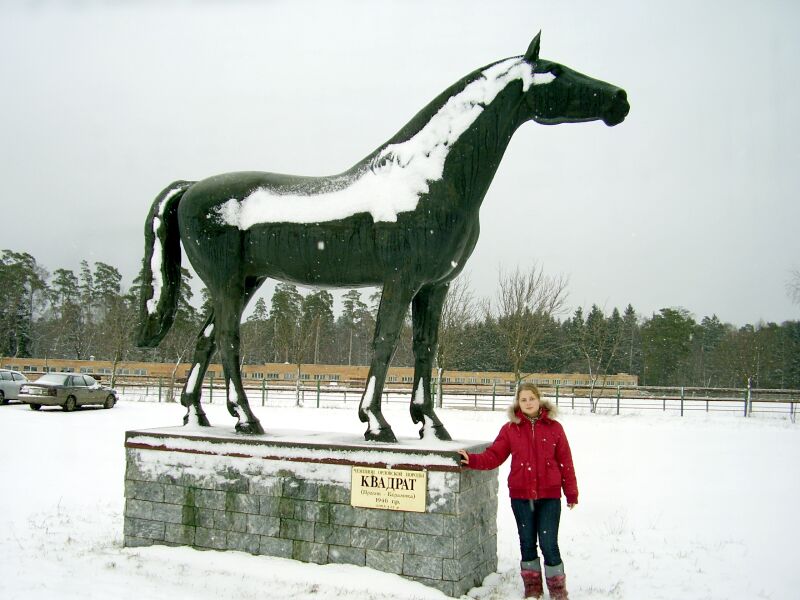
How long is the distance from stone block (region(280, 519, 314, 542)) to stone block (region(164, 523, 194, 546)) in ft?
2.68

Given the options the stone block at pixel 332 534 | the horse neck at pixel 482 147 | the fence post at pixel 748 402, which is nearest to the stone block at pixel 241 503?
the stone block at pixel 332 534

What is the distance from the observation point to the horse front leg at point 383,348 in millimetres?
4715

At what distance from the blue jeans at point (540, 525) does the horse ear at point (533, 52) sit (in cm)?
309

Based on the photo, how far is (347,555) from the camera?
4484 mm

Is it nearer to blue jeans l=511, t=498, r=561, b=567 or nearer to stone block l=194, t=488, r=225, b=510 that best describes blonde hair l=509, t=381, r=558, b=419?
blue jeans l=511, t=498, r=561, b=567

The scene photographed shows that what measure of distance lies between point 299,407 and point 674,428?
10.5 m

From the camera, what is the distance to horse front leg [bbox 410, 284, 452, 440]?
17.1ft

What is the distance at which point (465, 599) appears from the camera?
420 centimetres

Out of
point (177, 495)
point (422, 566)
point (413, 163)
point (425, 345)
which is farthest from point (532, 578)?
point (413, 163)

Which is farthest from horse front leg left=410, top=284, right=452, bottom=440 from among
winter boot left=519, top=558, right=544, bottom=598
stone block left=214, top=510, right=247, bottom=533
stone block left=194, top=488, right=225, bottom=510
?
stone block left=194, top=488, right=225, bottom=510

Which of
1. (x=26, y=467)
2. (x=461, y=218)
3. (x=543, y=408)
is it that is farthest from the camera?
(x=26, y=467)

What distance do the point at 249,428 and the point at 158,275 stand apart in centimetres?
158

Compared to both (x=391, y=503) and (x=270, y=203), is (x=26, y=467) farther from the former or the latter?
(x=391, y=503)

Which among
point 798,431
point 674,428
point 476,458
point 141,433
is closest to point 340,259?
point 476,458
